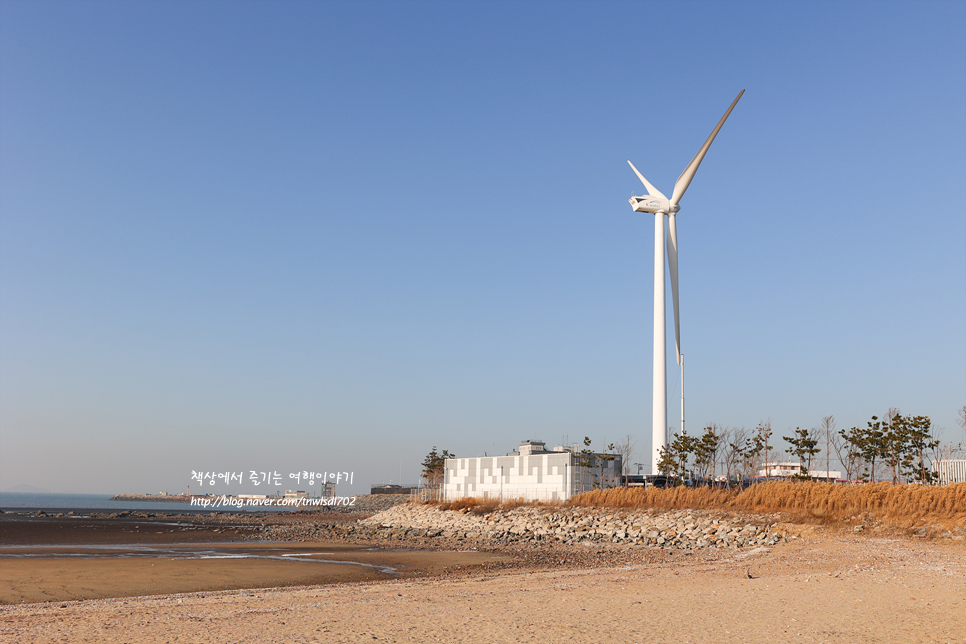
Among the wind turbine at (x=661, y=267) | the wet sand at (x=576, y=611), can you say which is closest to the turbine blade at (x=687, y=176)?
the wind turbine at (x=661, y=267)

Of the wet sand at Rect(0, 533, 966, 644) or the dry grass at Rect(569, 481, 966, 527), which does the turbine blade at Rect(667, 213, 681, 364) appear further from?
the wet sand at Rect(0, 533, 966, 644)

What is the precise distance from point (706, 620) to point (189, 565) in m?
24.0

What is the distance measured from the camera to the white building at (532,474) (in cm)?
6388

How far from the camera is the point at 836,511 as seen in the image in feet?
111

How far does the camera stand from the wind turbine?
5884cm

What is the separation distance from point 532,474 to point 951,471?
1372 inches

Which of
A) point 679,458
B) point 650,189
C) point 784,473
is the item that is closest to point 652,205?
point 650,189

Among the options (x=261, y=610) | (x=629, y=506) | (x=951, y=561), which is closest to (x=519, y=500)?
(x=629, y=506)

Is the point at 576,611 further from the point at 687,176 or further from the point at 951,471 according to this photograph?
the point at 687,176

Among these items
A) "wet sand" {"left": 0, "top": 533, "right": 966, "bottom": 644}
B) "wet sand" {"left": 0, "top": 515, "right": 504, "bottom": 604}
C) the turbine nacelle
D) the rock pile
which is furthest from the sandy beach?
the turbine nacelle

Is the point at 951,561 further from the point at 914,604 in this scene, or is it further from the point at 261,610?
the point at 261,610

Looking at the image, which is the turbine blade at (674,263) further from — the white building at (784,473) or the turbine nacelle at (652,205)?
the white building at (784,473)

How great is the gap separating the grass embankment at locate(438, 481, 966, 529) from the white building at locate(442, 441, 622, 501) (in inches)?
555

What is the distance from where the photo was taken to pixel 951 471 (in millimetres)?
41344
